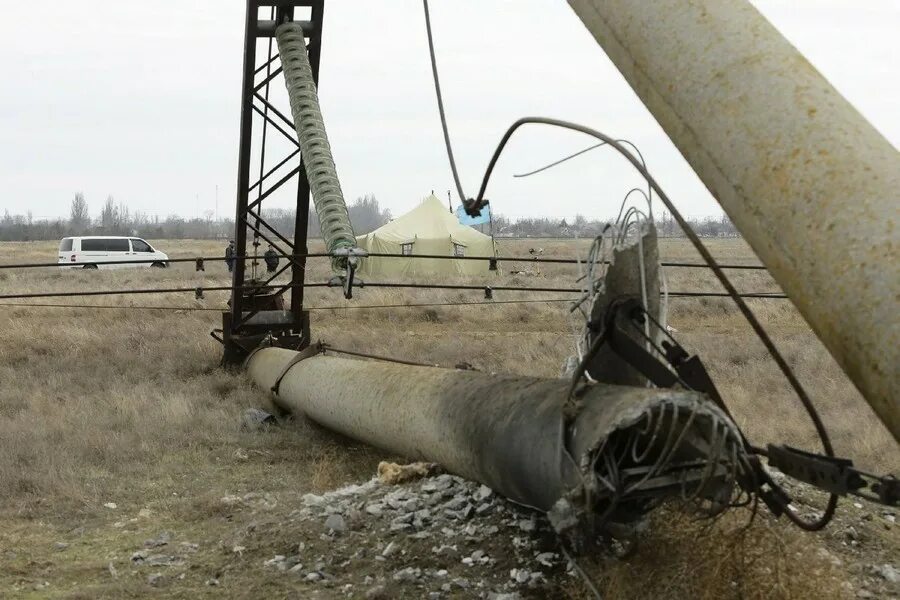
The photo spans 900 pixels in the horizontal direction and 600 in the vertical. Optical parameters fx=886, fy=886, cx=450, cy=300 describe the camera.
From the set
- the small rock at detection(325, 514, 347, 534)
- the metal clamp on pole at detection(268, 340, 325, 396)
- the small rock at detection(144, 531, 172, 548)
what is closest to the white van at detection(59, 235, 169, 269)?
the metal clamp on pole at detection(268, 340, 325, 396)

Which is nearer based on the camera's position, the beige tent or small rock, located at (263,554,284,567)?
small rock, located at (263,554,284,567)

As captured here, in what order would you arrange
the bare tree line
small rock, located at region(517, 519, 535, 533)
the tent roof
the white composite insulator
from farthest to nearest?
the bare tree line → the tent roof → the white composite insulator → small rock, located at region(517, 519, 535, 533)

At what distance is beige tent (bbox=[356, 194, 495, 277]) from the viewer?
103 ft

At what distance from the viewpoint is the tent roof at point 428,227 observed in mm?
31609

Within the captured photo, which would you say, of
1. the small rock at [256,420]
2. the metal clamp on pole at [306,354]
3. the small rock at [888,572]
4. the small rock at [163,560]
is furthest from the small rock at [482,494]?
the small rock at [256,420]

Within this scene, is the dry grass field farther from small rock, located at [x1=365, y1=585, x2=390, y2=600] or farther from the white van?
the white van

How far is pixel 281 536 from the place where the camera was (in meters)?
5.26

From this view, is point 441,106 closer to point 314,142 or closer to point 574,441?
point 574,441

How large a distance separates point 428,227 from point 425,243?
80 centimetres

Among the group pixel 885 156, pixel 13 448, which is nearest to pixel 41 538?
A: pixel 13 448

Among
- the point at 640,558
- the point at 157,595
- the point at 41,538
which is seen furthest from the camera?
the point at 41,538

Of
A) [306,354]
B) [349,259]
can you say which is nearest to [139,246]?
[306,354]

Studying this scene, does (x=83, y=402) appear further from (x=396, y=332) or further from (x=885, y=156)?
(x=885, y=156)

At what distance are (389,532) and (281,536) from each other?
68 cm
